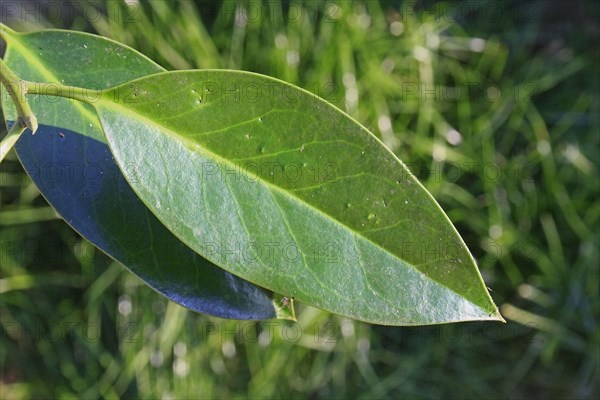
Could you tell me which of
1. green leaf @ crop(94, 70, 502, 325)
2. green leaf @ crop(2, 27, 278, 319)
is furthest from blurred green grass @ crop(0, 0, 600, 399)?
green leaf @ crop(94, 70, 502, 325)

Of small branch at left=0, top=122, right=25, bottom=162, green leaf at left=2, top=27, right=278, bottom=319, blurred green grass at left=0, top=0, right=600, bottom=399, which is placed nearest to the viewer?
small branch at left=0, top=122, right=25, bottom=162

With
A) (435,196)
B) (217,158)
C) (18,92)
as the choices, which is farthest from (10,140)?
(435,196)

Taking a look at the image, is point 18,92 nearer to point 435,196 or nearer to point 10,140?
point 10,140

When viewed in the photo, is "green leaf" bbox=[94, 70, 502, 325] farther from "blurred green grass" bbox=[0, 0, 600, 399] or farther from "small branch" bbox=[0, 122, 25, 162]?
"blurred green grass" bbox=[0, 0, 600, 399]

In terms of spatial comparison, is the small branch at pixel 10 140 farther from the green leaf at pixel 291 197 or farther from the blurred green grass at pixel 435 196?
the blurred green grass at pixel 435 196

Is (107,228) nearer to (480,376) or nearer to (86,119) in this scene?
(86,119)
